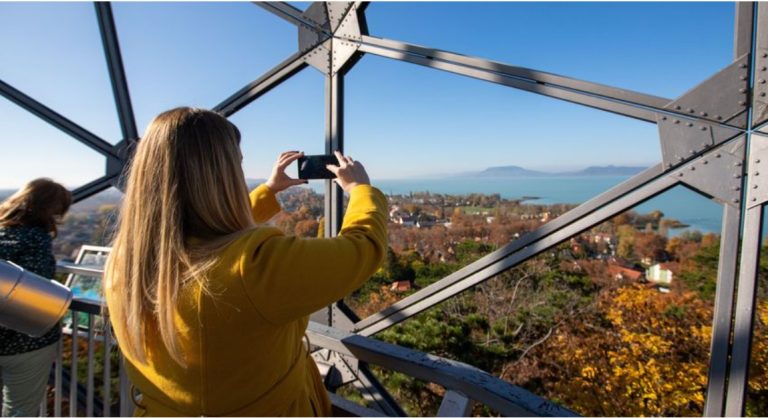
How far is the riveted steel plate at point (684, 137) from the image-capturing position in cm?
139

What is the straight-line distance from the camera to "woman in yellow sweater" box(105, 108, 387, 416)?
2.08ft

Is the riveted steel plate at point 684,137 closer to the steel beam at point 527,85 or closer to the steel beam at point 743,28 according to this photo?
the steel beam at point 527,85

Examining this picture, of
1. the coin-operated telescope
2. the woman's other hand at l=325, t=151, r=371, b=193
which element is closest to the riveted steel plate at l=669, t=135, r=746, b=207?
the woman's other hand at l=325, t=151, r=371, b=193

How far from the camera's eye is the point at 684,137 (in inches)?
56.2

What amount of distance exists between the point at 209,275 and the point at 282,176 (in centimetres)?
Result: 68

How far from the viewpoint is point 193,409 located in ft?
2.36

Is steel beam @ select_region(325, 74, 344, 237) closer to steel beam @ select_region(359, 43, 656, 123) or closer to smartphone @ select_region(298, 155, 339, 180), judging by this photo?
steel beam @ select_region(359, 43, 656, 123)

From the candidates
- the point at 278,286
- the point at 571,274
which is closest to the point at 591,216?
the point at 278,286

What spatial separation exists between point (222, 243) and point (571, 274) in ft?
13.8

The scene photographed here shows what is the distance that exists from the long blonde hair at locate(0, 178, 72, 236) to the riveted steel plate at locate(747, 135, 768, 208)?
3019 mm

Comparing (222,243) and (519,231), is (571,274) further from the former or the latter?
(222,243)

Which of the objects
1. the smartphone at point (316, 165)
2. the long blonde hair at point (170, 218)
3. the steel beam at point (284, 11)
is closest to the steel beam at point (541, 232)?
the smartphone at point (316, 165)

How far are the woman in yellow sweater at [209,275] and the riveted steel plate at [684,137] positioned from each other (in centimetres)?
137

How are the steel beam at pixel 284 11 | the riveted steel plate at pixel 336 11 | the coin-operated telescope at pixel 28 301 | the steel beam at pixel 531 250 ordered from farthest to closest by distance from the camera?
the steel beam at pixel 284 11
the riveted steel plate at pixel 336 11
the steel beam at pixel 531 250
the coin-operated telescope at pixel 28 301
